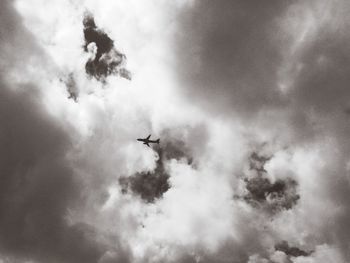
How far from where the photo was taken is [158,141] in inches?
3499
